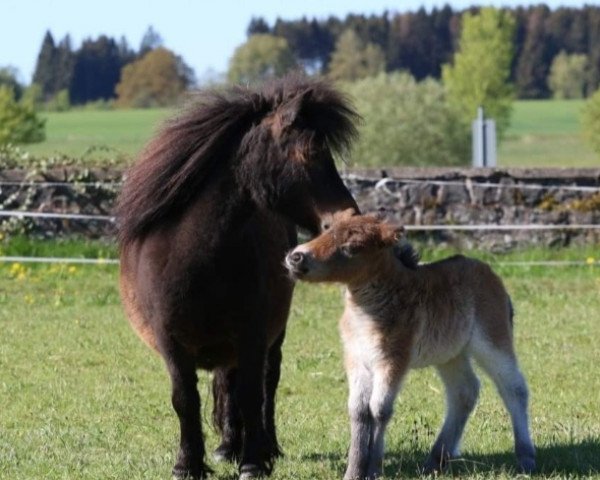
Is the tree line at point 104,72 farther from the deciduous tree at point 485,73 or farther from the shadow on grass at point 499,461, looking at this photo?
the shadow on grass at point 499,461

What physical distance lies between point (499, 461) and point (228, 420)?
1413mm

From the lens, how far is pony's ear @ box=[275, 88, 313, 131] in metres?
6.59

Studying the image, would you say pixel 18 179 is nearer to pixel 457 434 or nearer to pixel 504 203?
pixel 504 203

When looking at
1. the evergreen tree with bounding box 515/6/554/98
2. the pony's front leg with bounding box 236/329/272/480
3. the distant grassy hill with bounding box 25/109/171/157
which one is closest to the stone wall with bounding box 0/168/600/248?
the pony's front leg with bounding box 236/329/272/480

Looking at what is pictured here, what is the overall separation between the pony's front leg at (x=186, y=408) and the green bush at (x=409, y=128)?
32.6m

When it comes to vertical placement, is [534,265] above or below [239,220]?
below

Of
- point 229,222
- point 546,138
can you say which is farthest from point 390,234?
point 546,138

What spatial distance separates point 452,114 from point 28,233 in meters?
28.8

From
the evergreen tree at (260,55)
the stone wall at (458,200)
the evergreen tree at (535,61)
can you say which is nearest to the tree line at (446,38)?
the evergreen tree at (535,61)

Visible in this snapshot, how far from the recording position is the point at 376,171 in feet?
55.3

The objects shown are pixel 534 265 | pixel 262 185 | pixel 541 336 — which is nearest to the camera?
pixel 262 185

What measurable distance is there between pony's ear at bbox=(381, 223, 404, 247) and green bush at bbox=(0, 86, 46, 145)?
38.0 meters

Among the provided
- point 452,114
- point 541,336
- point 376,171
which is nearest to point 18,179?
point 376,171

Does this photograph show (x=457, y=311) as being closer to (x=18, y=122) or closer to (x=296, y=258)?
(x=296, y=258)
